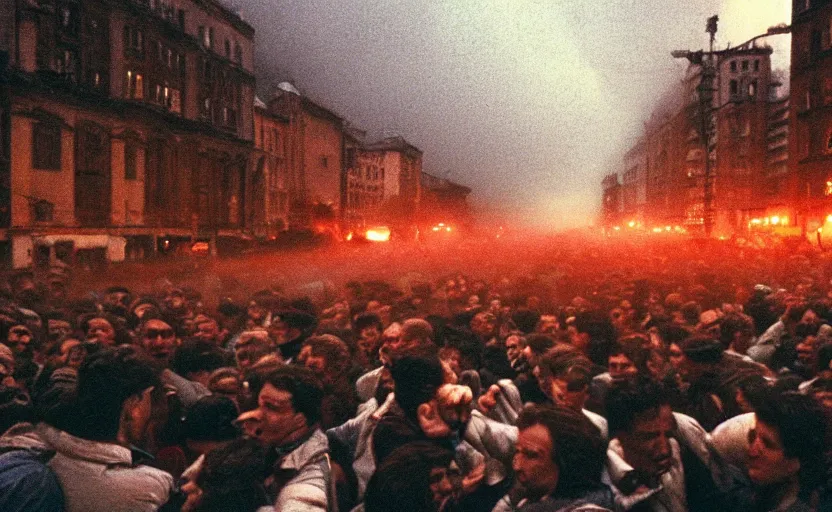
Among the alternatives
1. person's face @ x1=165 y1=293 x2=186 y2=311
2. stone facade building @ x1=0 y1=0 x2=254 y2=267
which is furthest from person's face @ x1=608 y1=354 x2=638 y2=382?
stone facade building @ x1=0 y1=0 x2=254 y2=267

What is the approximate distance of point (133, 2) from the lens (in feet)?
132

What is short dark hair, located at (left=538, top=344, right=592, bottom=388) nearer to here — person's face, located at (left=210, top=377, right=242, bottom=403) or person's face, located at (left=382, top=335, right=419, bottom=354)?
person's face, located at (left=382, top=335, right=419, bottom=354)

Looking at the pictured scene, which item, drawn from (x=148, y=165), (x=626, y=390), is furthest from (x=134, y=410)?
(x=148, y=165)

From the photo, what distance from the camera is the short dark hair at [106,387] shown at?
3.41 m

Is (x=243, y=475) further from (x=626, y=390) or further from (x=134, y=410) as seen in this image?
(x=626, y=390)

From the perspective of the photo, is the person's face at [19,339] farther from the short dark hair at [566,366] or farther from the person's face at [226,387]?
the short dark hair at [566,366]

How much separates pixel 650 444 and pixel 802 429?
72 centimetres

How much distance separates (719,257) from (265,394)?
25.1 m

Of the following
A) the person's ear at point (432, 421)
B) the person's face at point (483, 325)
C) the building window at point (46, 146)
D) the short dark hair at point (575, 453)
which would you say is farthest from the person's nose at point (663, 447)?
the building window at point (46, 146)

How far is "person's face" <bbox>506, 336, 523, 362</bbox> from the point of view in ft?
22.8

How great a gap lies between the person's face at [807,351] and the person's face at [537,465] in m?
4.40

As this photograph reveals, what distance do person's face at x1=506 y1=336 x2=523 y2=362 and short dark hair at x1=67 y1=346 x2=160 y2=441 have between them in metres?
3.88

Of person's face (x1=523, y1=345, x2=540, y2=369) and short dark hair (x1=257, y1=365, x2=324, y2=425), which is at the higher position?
short dark hair (x1=257, y1=365, x2=324, y2=425)

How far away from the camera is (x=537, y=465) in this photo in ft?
10.4
